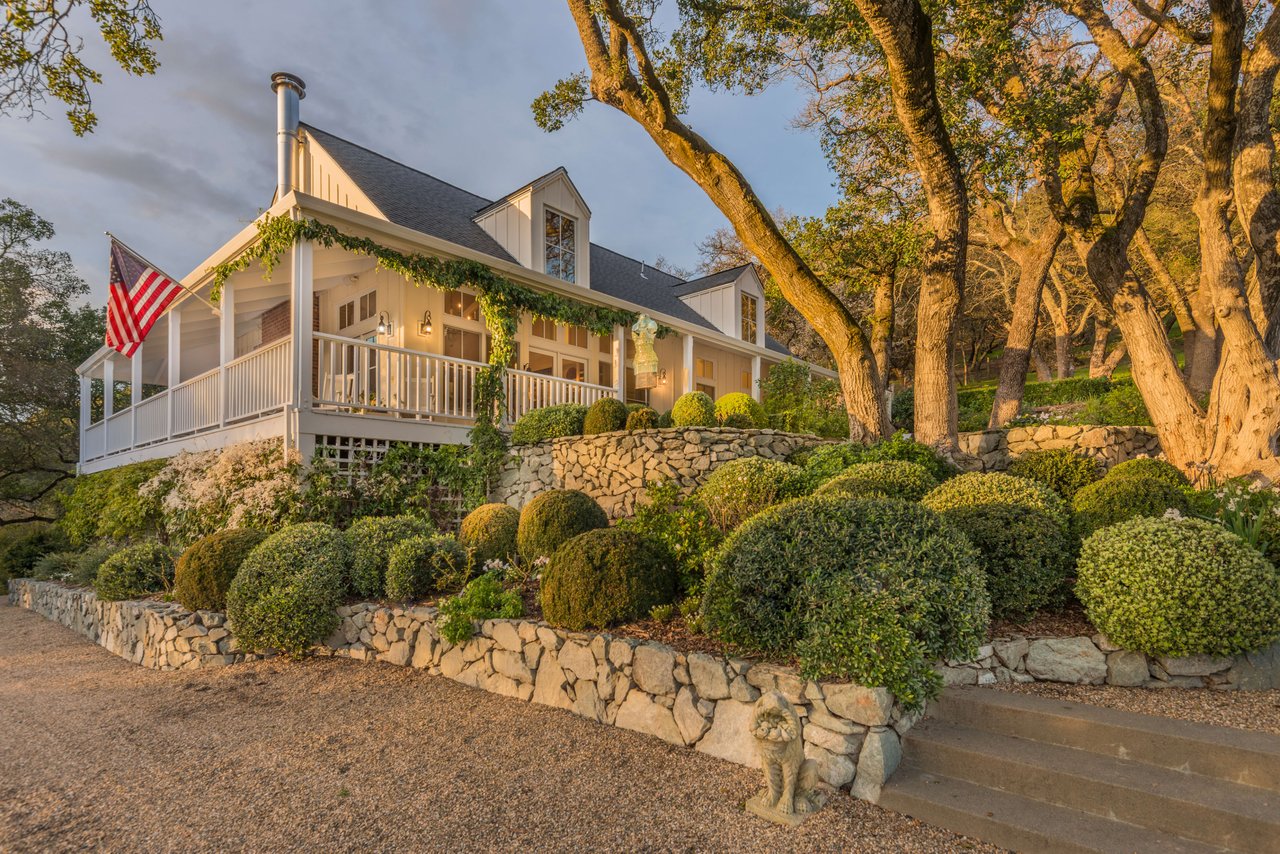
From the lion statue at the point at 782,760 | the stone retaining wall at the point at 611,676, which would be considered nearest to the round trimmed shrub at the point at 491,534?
the stone retaining wall at the point at 611,676

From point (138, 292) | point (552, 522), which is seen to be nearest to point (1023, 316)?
point (552, 522)

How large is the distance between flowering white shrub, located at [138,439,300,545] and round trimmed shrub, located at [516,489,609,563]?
10.1 ft

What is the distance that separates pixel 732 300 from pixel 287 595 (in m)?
12.6

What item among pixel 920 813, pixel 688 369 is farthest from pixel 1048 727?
pixel 688 369

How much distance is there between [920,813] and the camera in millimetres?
2617

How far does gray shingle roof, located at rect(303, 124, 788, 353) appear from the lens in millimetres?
10484

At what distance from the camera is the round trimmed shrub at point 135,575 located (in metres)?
6.67

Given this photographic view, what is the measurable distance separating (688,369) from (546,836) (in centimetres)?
1071

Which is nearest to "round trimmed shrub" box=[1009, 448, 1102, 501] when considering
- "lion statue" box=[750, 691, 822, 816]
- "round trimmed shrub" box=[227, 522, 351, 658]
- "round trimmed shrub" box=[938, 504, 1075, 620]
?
"round trimmed shrub" box=[938, 504, 1075, 620]

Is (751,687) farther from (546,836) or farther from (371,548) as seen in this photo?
(371,548)

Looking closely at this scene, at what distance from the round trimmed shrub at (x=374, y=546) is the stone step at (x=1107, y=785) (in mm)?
4226

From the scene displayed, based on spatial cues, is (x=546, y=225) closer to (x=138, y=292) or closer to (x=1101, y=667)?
(x=138, y=292)

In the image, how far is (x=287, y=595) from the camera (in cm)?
503

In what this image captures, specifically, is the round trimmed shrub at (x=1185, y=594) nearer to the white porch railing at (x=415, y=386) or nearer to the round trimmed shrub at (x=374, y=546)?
the round trimmed shrub at (x=374, y=546)
